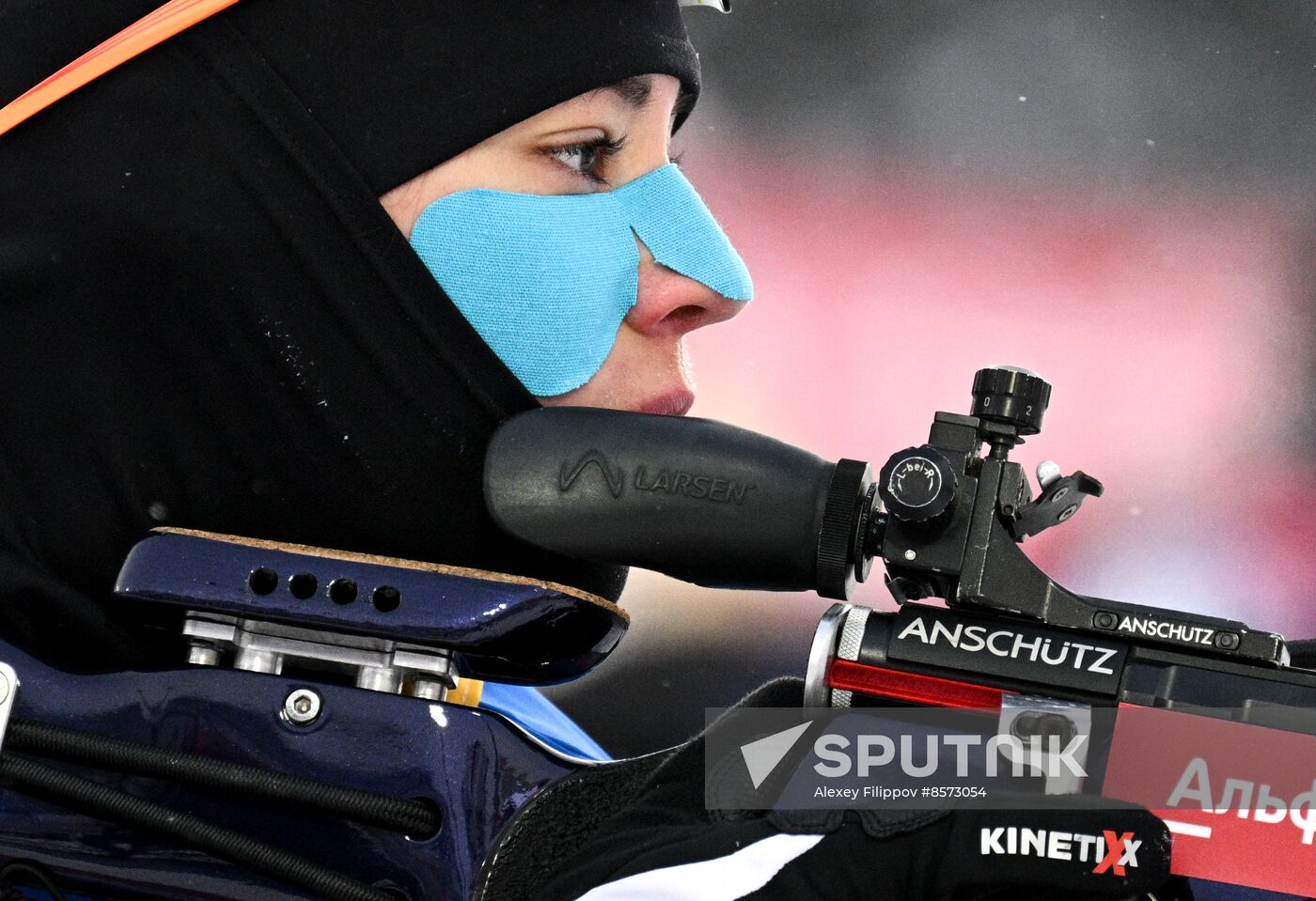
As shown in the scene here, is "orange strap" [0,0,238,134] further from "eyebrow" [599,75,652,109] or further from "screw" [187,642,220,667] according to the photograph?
"screw" [187,642,220,667]

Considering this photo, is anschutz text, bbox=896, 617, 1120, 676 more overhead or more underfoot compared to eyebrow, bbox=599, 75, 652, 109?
more underfoot

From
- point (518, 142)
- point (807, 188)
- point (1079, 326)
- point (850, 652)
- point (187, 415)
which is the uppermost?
point (807, 188)

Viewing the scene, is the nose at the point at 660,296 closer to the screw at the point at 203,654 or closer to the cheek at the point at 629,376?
the cheek at the point at 629,376

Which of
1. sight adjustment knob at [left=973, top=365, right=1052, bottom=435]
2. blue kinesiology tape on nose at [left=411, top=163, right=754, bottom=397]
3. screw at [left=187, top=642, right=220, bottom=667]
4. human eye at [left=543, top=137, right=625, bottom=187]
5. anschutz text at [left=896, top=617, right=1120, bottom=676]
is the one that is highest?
human eye at [left=543, top=137, right=625, bottom=187]

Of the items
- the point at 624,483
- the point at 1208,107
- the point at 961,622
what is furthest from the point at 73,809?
the point at 1208,107

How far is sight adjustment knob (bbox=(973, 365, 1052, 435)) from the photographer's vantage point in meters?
0.86

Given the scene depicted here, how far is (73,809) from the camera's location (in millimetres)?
916

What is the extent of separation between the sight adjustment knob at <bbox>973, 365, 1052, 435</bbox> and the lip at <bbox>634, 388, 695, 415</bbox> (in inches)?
12.7

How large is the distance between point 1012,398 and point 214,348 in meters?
0.55

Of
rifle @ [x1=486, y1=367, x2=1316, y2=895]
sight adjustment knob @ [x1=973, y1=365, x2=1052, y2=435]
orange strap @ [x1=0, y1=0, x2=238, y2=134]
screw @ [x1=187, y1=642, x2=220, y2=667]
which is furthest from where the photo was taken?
orange strap @ [x1=0, y1=0, x2=238, y2=134]

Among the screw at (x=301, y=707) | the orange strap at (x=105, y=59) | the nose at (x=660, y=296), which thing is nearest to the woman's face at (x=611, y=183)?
the nose at (x=660, y=296)

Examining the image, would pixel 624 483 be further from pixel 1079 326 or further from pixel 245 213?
pixel 1079 326

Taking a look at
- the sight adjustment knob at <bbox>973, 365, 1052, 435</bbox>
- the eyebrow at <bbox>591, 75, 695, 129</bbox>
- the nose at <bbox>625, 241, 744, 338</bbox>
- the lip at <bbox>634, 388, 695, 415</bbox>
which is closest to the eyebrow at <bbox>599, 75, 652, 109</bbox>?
the eyebrow at <bbox>591, 75, 695, 129</bbox>

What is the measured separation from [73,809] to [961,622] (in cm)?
55
